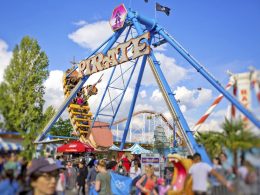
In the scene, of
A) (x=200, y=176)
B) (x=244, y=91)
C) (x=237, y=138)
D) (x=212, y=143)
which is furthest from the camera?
(x=212, y=143)

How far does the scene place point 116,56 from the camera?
71.8 feet

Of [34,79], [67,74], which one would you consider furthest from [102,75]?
[34,79]

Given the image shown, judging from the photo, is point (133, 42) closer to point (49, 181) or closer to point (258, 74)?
point (258, 74)

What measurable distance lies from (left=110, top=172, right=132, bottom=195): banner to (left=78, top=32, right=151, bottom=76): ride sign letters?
330 inches

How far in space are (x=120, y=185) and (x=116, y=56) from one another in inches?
409

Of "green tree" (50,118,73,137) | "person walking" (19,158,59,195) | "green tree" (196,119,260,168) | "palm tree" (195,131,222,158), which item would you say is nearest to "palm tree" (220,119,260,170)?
"green tree" (196,119,260,168)

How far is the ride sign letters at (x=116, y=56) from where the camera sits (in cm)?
2003

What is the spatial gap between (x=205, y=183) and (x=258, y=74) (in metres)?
2.48

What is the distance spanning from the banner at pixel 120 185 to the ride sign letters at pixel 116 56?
838 centimetres

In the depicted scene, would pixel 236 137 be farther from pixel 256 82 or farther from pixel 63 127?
pixel 63 127

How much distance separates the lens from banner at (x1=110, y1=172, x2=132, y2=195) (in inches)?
508

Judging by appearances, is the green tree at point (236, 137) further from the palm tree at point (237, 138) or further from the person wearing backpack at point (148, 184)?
the person wearing backpack at point (148, 184)

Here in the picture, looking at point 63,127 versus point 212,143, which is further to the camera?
point 63,127

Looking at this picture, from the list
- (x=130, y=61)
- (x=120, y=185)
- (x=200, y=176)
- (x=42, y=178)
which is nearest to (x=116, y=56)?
(x=130, y=61)
